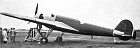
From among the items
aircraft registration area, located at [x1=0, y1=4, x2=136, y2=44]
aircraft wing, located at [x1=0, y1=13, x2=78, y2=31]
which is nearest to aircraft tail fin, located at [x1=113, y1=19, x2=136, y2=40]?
aircraft registration area, located at [x1=0, y1=4, x2=136, y2=44]

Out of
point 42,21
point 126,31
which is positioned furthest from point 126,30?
point 42,21

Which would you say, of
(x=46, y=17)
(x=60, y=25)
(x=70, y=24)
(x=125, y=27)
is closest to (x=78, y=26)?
(x=70, y=24)

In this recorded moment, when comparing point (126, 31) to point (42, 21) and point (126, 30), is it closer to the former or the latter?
point (126, 30)

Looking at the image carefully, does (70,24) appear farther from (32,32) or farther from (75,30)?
(32,32)

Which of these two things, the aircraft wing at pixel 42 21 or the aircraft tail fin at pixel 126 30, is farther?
the aircraft tail fin at pixel 126 30

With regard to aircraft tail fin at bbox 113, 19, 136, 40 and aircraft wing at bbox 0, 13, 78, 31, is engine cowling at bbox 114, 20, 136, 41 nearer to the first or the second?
aircraft tail fin at bbox 113, 19, 136, 40

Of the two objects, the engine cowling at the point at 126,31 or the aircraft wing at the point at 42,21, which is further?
the engine cowling at the point at 126,31

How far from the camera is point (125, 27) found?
1522 cm

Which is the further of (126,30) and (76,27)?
(76,27)

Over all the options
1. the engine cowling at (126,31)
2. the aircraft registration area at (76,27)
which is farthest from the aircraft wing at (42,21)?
the engine cowling at (126,31)

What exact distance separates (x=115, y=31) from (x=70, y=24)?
3843mm

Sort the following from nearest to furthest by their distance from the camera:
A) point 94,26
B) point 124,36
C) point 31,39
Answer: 1. point 124,36
2. point 94,26
3. point 31,39

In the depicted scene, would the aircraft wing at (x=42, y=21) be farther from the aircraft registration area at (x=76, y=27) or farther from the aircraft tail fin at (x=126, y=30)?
the aircraft tail fin at (x=126, y=30)

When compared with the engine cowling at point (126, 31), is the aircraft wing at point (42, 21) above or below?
above
